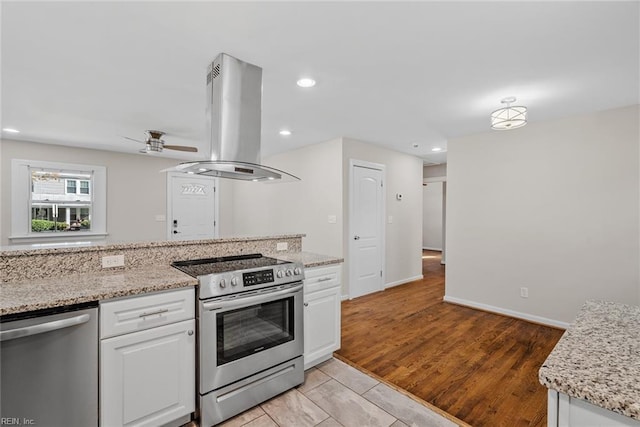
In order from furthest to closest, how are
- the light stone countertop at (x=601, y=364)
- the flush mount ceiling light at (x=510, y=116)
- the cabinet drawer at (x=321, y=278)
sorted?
the flush mount ceiling light at (x=510, y=116) < the cabinet drawer at (x=321, y=278) < the light stone countertop at (x=601, y=364)

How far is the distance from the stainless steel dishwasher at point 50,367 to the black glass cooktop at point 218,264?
0.59 metres

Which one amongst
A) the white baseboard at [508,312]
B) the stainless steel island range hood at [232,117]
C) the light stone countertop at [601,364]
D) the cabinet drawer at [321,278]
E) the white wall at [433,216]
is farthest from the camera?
the white wall at [433,216]

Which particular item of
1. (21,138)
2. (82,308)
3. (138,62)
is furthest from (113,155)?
(82,308)

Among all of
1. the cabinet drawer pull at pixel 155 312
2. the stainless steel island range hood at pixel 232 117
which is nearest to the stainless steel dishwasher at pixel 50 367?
the cabinet drawer pull at pixel 155 312

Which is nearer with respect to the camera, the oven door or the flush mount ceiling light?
the oven door

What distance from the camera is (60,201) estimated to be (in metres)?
4.86

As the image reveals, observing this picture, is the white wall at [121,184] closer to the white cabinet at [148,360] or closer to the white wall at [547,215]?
the white cabinet at [148,360]

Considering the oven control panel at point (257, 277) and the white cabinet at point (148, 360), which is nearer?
the white cabinet at point (148, 360)

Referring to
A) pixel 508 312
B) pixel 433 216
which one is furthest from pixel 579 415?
pixel 433 216

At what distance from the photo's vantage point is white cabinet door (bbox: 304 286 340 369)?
7.78 ft

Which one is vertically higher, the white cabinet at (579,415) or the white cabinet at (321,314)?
the white cabinet at (579,415)

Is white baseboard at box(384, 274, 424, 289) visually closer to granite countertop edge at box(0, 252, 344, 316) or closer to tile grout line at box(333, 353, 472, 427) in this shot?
tile grout line at box(333, 353, 472, 427)

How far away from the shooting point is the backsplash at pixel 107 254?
69.9 inches

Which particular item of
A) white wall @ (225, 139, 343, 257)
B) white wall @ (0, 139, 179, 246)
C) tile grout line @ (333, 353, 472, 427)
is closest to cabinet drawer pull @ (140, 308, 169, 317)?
tile grout line @ (333, 353, 472, 427)
